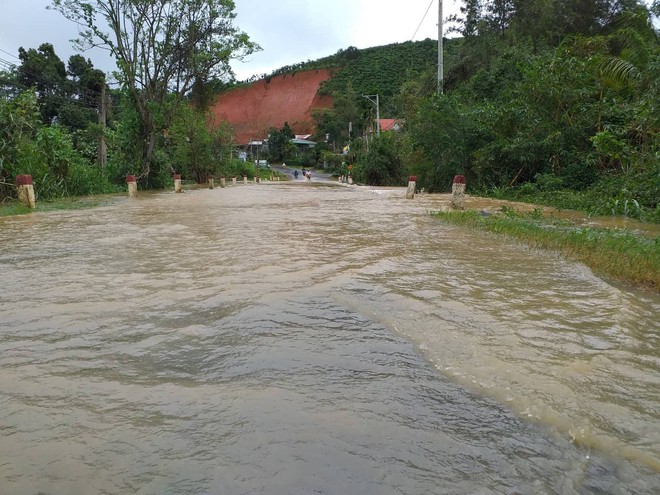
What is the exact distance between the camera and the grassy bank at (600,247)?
4324 mm

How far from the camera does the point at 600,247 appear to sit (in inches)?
204

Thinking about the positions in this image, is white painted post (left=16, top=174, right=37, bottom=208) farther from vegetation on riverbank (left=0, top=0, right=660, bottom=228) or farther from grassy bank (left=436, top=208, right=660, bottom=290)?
grassy bank (left=436, top=208, right=660, bottom=290)

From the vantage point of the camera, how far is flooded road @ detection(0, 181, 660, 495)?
5.35 ft

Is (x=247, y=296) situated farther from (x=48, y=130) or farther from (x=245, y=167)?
(x=245, y=167)

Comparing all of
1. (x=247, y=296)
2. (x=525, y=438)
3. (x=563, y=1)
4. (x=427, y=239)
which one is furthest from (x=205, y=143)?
(x=525, y=438)

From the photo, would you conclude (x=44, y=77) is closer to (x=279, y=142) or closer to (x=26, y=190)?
(x=26, y=190)

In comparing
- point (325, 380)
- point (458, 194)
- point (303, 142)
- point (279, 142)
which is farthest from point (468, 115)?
point (303, 142)

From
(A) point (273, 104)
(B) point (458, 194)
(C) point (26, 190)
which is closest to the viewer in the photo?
(B) point (458, 194)

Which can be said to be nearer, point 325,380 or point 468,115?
point 325,380

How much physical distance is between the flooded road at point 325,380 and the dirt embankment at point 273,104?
82.3 m

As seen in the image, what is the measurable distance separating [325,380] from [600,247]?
159 inches

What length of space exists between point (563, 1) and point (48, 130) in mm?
23059

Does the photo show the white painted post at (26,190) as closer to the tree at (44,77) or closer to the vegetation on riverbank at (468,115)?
the vegetation on riverbank at (468,115)

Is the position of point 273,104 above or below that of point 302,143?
above
